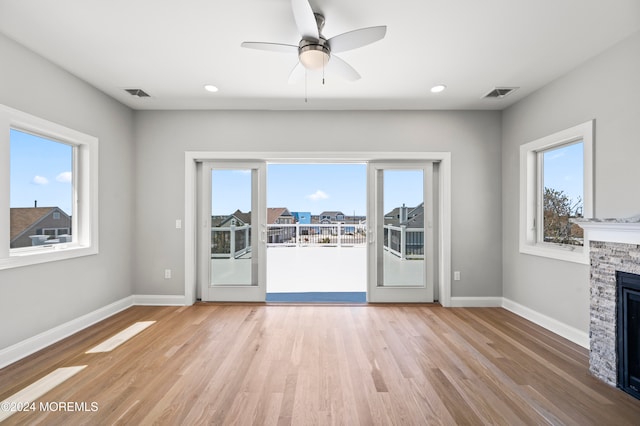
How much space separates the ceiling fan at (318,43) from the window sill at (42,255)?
8.52 feet

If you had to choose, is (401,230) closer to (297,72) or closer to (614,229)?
(614,229)

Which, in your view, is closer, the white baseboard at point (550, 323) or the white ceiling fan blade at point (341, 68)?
the white ceiling fan blade at point (341, 68)

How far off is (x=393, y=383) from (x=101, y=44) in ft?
11.9

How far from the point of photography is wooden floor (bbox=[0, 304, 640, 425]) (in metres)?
1.79

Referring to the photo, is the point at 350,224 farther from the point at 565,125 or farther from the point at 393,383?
the point at 393,383

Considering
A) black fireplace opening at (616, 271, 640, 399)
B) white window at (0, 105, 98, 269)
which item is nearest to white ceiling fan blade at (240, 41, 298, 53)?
white window at (0, 105, 98, 269)

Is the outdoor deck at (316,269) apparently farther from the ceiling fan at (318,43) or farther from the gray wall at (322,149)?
the ceiling fan at (318,43)

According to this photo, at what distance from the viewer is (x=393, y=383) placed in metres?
2.12

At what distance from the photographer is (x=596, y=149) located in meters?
2.60

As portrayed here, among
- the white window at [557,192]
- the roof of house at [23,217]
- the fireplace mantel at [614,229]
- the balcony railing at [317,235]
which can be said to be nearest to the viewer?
the fireplace mantel at [614,229]

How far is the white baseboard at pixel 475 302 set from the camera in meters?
3.90

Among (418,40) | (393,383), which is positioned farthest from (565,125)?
(393,383)

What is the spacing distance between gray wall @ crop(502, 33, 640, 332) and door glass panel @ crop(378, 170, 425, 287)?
111cm

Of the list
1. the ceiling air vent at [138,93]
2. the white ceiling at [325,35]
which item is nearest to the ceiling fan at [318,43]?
the white ceiling at [325,35]
